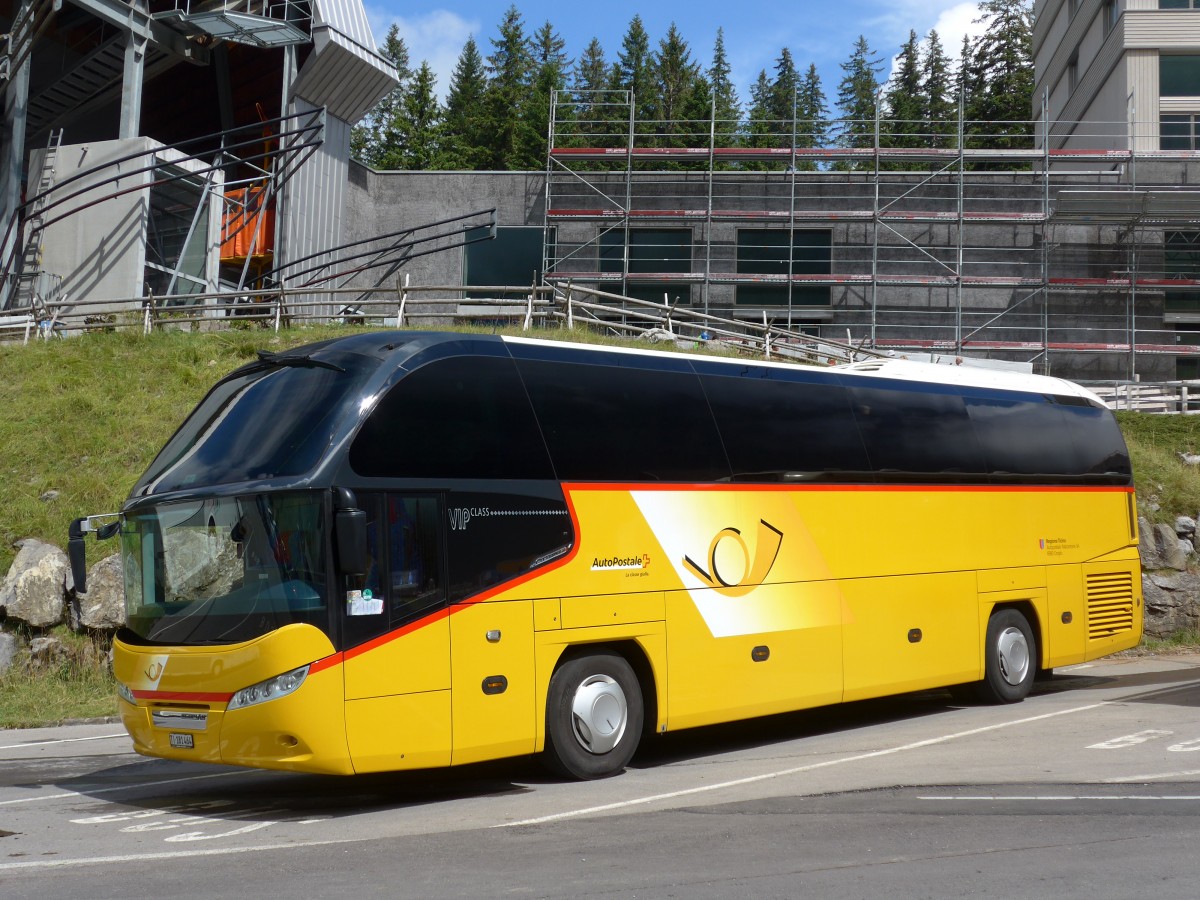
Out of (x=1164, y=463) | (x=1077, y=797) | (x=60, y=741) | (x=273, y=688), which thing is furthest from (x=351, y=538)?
(x=1164, y=463)

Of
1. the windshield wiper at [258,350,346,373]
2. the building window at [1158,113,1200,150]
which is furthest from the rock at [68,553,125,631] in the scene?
the building window at [1158,113,1200,150]

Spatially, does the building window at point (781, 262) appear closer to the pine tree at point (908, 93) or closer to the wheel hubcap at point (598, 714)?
the wheel hubcap at point (598, 714)

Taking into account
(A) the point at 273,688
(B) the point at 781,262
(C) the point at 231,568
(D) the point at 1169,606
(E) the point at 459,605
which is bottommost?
(D) the point at 1169,606

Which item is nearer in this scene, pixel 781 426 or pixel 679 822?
pixel 679 822

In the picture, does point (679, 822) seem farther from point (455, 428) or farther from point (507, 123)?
point (507, 123)

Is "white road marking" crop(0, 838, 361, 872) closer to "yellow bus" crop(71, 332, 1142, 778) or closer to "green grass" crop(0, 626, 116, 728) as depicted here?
"yellow bus" crop(71, 332, 1142, 778)

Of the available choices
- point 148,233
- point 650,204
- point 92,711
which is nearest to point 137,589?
point 92,711

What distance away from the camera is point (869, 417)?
42.7ft

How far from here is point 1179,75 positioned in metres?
42.6

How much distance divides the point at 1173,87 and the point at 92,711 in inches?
1624

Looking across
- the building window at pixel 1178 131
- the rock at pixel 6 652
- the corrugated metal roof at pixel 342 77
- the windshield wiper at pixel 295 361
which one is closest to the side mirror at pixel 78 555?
the windshield wiper at pixel 295 361

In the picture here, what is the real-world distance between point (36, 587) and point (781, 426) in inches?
408

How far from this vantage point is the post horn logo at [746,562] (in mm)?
11016

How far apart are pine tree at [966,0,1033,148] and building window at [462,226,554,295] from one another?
155 ft
